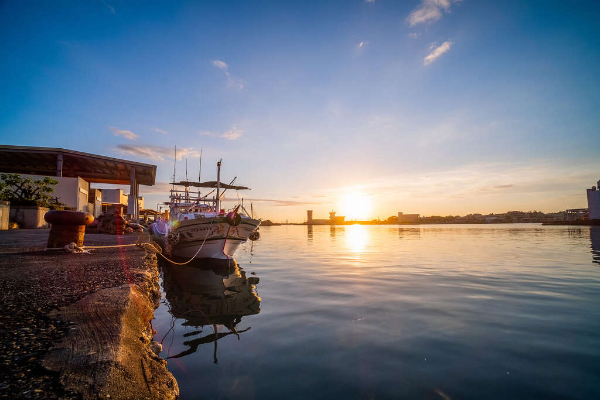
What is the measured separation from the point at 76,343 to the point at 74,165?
4125 cm

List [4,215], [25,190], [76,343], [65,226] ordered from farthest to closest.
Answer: [25,190] < [4,215] < [65,226] < [76,343]

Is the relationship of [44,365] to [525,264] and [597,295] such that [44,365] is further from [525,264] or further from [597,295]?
[525,264]

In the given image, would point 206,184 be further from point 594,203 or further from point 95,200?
point 594,203

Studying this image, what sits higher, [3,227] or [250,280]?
[3,227]

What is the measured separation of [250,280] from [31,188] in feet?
88.7

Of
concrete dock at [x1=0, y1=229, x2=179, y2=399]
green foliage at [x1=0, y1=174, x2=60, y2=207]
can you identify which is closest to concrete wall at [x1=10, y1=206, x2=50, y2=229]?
green foliage at [x1=0, y1=174, x2=60, y2=207]

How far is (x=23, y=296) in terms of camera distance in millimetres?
4023

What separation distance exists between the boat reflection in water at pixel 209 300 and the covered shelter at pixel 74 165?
2579 cm

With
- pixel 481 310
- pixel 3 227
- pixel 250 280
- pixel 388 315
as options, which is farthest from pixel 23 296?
pixel 3 227

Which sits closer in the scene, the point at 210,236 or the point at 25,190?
the point at 210,236

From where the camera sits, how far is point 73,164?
1337 inches

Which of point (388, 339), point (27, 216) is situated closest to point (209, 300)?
point (388, 339)

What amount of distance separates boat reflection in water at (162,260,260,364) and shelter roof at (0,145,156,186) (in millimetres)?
25802

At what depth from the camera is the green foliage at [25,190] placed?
23672 mm
